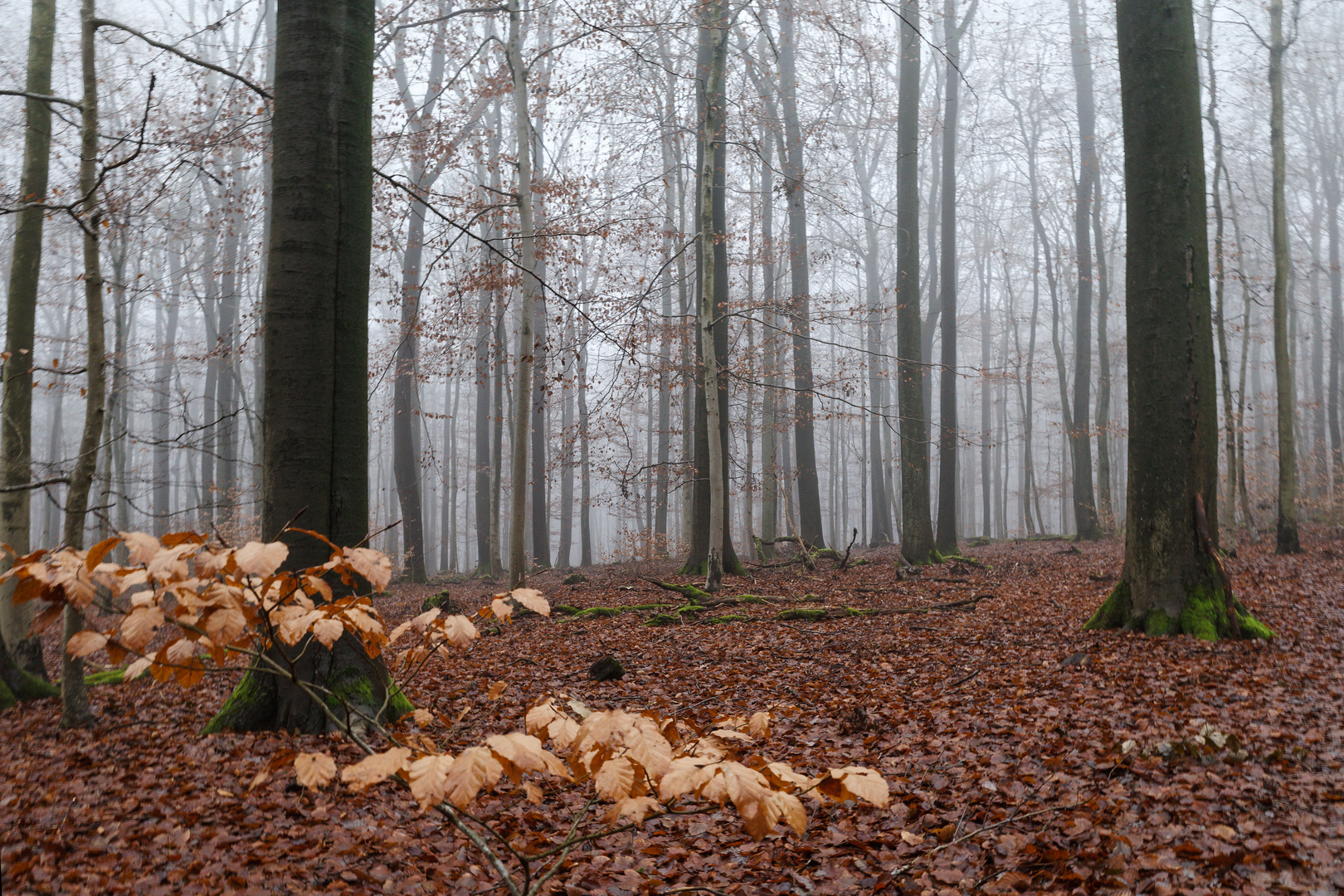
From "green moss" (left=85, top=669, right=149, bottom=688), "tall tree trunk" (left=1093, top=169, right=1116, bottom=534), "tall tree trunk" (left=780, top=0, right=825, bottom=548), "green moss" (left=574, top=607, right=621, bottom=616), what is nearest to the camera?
"green moss" (left=85, top=669, right=149, bottom=688)

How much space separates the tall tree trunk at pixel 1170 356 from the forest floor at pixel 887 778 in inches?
20.3

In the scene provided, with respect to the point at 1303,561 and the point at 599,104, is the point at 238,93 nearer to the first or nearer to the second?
the point at 599,104

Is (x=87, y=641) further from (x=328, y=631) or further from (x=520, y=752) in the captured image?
(x=520, y=752)

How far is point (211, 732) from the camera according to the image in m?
4.23

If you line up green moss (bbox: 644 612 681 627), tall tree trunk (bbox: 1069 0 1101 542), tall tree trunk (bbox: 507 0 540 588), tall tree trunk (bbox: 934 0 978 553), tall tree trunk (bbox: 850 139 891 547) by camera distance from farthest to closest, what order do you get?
tall tree trunk (bbox: 850 139 891 547), tall tree trunk (bbox: 1069 0 1101 542), tall tree trunk (bbox: 934 0 978 553), tall tree trunk (bbox: 507 0 540 588), green moss (bbox: 644 612 681 627)

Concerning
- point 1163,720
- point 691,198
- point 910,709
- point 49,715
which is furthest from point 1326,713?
point 691,198

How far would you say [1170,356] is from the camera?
6.02m

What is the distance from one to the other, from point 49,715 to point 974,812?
596 cm

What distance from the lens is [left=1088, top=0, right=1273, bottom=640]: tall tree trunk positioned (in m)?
5.95

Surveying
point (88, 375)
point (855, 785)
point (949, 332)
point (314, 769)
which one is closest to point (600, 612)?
point (88, 375)

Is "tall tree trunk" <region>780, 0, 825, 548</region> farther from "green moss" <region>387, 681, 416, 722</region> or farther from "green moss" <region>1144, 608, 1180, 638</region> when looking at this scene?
"green moss" <region>387, 681, 416, 722</region>

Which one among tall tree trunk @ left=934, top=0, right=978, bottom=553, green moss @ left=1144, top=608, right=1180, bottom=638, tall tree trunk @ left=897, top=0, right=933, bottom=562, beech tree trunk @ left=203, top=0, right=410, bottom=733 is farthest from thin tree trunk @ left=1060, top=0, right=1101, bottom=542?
beech tree trunk @ left=203, top=0, right=410, bottom=733

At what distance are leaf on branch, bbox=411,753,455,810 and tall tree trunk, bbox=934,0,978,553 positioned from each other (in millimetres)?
13038

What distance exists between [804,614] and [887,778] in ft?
16.4
